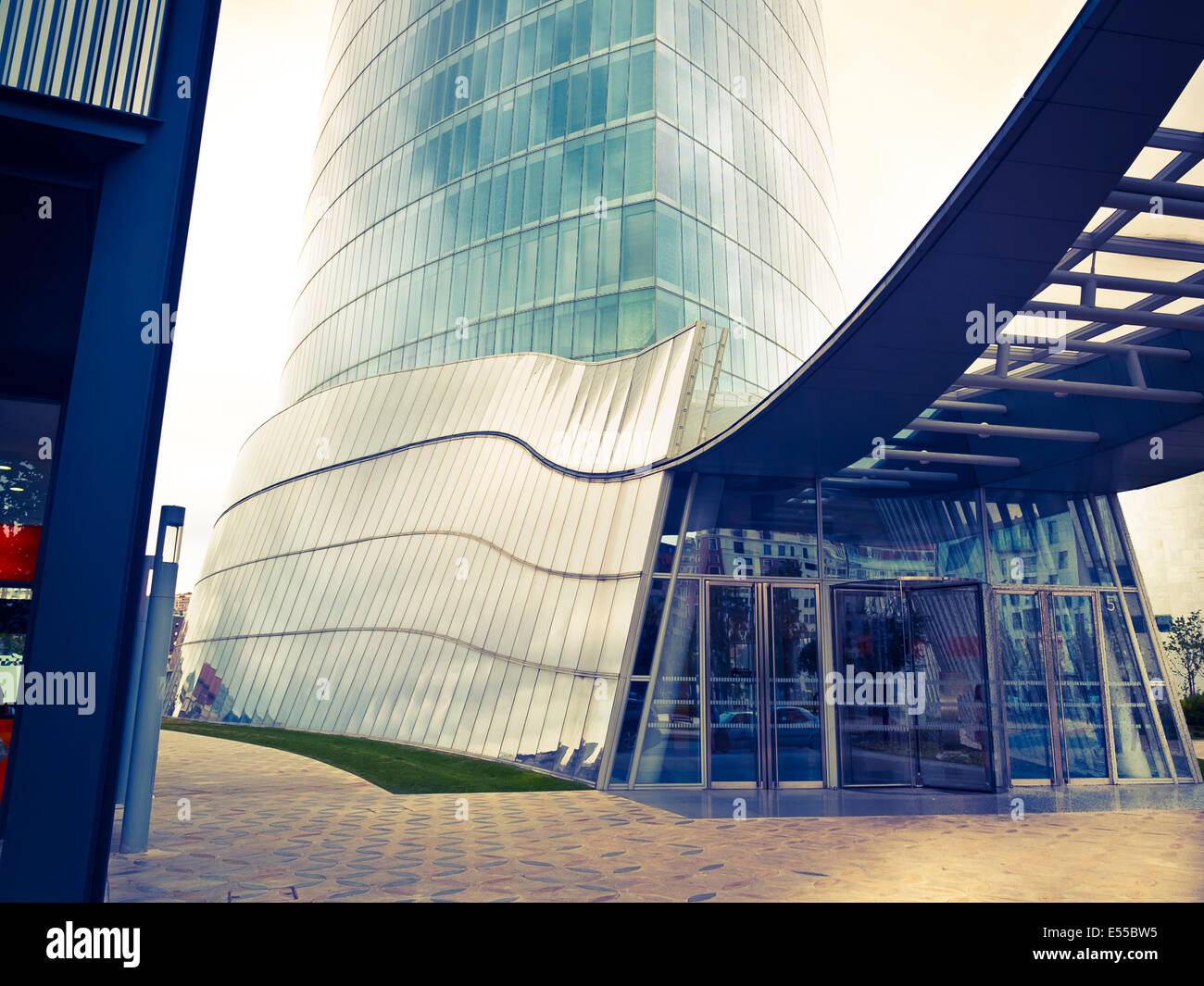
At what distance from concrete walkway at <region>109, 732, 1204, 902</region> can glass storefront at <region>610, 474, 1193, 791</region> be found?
9.25 ft

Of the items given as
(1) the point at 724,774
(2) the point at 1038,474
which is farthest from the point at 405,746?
(2) the point at 1038,474

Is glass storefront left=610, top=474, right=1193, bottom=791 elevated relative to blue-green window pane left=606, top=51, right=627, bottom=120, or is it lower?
lower

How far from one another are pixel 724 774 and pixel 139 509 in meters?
11.3

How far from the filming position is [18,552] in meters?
9.48

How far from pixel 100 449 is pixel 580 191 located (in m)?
22.2

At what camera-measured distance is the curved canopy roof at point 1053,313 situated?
654 cm

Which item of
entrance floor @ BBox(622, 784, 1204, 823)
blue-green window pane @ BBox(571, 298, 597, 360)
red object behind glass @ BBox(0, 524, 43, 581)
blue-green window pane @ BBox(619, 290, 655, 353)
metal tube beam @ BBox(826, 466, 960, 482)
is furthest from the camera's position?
blue-green window pane @ BBox(571, 298, 597, 360)

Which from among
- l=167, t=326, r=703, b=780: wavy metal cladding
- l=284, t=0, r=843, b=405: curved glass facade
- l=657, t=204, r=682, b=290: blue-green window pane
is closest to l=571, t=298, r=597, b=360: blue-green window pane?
l=284, t=0, r=843, b=405: curved glass facade

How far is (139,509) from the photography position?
18.0 ft

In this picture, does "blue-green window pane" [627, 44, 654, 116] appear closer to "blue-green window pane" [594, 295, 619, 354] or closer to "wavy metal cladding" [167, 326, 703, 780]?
"blue-green window pane" [594, 295, 619, 354]

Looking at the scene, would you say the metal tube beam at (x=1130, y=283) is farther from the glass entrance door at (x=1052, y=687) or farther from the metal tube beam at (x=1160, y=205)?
the glass entrance door at (x=1052, y=687)

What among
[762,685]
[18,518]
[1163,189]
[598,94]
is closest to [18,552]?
[18,518]

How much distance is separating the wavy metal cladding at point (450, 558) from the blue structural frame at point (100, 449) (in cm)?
994

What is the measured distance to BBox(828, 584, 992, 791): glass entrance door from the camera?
1480cm
